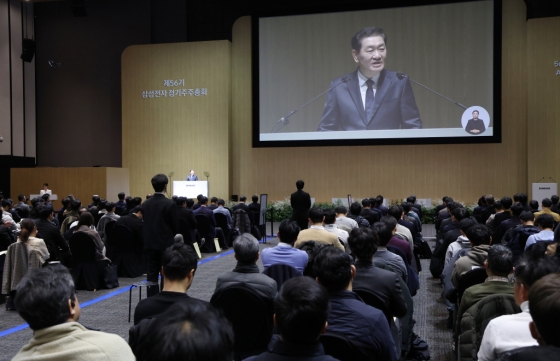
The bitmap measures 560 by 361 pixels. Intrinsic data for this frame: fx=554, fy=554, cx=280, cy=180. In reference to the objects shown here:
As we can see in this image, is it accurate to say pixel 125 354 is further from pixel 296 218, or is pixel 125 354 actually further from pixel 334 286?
pixel 296 218

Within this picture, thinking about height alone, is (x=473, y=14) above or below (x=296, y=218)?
above

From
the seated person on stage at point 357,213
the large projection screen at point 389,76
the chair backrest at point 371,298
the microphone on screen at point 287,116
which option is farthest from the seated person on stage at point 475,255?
the microphone on screen at point 287,116

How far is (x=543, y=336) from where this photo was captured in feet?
4.78

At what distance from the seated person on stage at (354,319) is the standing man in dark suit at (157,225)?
3.38 metres

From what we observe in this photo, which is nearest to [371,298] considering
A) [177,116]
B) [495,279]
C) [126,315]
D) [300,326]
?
[495,279]

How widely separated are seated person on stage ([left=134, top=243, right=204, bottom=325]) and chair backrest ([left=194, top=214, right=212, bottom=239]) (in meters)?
7.61

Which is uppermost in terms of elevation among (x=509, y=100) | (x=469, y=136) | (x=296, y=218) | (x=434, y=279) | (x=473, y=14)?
(x=473, y=14)

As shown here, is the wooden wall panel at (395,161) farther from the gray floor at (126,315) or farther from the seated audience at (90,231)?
the seated audience at (90,231)

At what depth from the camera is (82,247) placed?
736 cm

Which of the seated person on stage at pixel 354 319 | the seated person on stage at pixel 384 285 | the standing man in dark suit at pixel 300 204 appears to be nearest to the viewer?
the seated person on stage at pixel 354 319

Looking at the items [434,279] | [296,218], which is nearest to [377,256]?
[434,279]

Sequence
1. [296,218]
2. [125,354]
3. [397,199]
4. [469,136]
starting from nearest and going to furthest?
[125,354]
[296,218]
[469,136]
[397,199]

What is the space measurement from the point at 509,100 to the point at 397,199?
14.0 feet

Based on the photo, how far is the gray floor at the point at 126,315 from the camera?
4.90m
